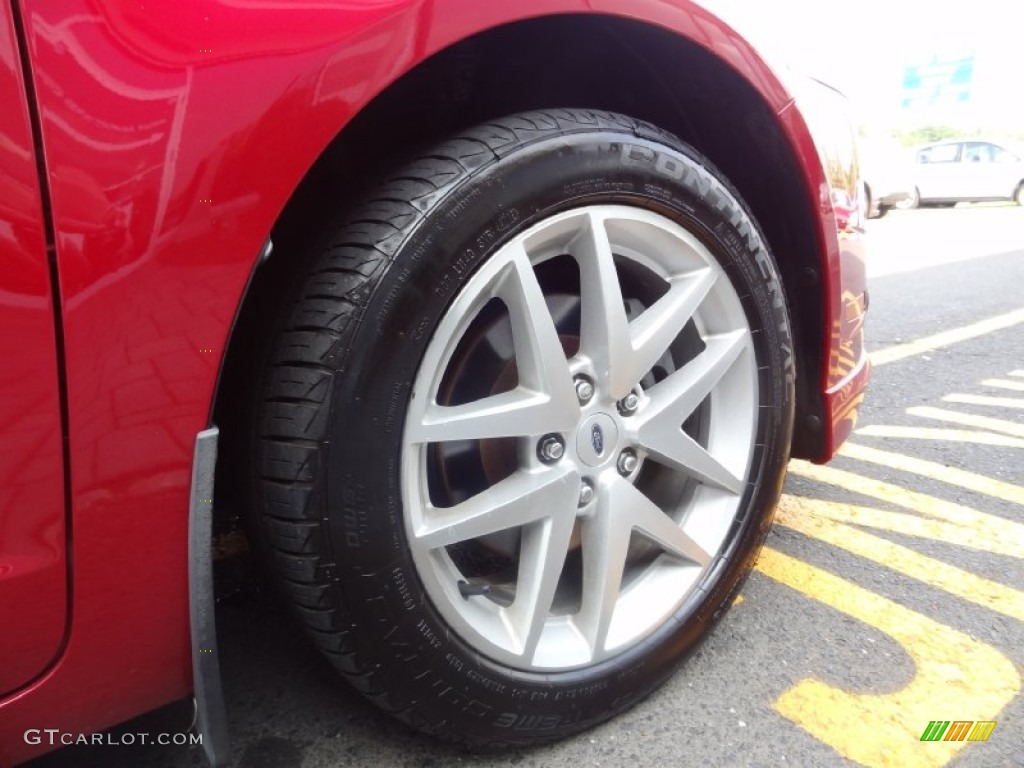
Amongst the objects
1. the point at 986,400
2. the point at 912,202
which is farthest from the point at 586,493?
the point at 912,202

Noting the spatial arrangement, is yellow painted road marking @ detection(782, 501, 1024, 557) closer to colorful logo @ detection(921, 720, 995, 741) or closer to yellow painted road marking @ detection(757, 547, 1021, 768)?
yellow painted road marking @ detection(757, 547, 1021, 768)

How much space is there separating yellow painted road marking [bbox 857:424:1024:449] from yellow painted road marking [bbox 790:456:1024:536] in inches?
10.1

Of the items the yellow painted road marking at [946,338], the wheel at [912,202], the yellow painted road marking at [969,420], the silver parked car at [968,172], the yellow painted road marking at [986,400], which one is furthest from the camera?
the wheel at [912,202]

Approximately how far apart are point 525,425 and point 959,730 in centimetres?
102

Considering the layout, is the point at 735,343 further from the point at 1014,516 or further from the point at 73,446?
the point at 1014,516

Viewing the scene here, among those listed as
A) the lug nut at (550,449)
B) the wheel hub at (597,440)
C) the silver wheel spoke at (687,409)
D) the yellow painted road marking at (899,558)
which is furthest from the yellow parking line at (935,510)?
the lug nut at (550,449)

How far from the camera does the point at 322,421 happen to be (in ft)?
3.43

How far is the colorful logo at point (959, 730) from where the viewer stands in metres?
1.42

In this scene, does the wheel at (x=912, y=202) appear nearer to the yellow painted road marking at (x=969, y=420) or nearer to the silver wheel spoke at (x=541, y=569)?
the yellow painted road marking at (x=969, y=420)

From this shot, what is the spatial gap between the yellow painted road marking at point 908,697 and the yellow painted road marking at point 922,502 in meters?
0.55

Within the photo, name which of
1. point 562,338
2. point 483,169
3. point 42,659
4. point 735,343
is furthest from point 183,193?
point 735,343

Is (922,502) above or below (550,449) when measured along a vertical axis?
below

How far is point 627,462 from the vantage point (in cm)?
142

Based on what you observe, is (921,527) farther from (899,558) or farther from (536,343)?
(536,343)
